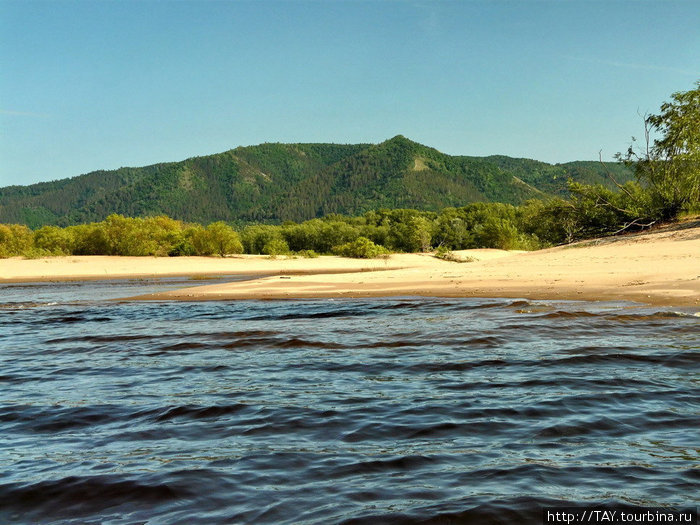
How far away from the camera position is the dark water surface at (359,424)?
4.44m

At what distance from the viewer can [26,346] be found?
42.8 ft

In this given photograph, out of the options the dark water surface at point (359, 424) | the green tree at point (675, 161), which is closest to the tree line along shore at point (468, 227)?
the green tree at point (675, 161)

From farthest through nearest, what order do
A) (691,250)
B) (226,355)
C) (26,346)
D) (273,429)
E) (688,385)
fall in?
(691,250), (26,346), (226,355), (688,385), (273,429)

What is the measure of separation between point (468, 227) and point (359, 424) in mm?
100333

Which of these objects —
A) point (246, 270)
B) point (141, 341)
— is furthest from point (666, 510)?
point (246, 270)

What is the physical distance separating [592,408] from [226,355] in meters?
6.64

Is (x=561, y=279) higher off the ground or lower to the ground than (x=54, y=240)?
lower

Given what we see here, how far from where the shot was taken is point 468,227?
342ft

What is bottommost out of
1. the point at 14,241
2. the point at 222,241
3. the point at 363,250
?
the point at 363,250

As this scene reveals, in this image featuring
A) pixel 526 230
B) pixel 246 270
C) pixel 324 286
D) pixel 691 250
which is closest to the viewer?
pixel 691 250

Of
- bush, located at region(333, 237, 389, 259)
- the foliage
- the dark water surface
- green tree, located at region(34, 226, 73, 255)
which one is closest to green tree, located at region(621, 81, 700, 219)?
the foliage

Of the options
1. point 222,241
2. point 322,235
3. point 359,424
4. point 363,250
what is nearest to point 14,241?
point 222,241

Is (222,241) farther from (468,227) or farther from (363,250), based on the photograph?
(468,227)

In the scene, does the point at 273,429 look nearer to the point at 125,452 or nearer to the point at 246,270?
the point at 125,452
